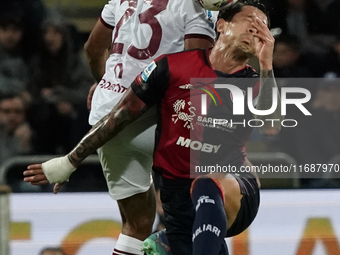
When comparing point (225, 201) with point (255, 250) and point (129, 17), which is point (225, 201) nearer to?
point (129, 17)

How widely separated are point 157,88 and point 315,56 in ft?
8.47

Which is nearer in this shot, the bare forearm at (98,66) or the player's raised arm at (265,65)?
the player's raised arm at (265,65)

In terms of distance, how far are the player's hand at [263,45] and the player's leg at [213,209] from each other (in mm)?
453

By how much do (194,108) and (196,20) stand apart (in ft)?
1.22

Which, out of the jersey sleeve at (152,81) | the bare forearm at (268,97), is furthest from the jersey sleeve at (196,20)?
the bare forearm at (268,97)

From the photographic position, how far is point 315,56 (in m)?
4.78

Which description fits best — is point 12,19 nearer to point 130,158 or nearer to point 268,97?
point 130,158

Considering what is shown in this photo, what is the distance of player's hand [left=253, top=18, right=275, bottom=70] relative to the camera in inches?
94.9

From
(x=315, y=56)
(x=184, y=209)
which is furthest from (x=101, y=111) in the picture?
(x=315, y=56)

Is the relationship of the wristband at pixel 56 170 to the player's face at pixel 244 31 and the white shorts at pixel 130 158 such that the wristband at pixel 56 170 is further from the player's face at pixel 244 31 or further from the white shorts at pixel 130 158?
the player's face at pixel 244 31

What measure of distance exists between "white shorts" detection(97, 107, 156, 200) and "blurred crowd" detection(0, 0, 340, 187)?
1644 mm

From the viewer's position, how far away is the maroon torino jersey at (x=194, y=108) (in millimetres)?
2471

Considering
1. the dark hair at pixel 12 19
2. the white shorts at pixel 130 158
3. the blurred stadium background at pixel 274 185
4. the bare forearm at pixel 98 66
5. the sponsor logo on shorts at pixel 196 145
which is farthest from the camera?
the dark hair at pixel 12 19

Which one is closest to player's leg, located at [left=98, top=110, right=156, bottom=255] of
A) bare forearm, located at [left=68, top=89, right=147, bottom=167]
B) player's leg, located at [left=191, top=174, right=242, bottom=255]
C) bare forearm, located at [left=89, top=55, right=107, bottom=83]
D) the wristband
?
bare forearm, located at [left=68, top=89, right=147, bottom=167]
